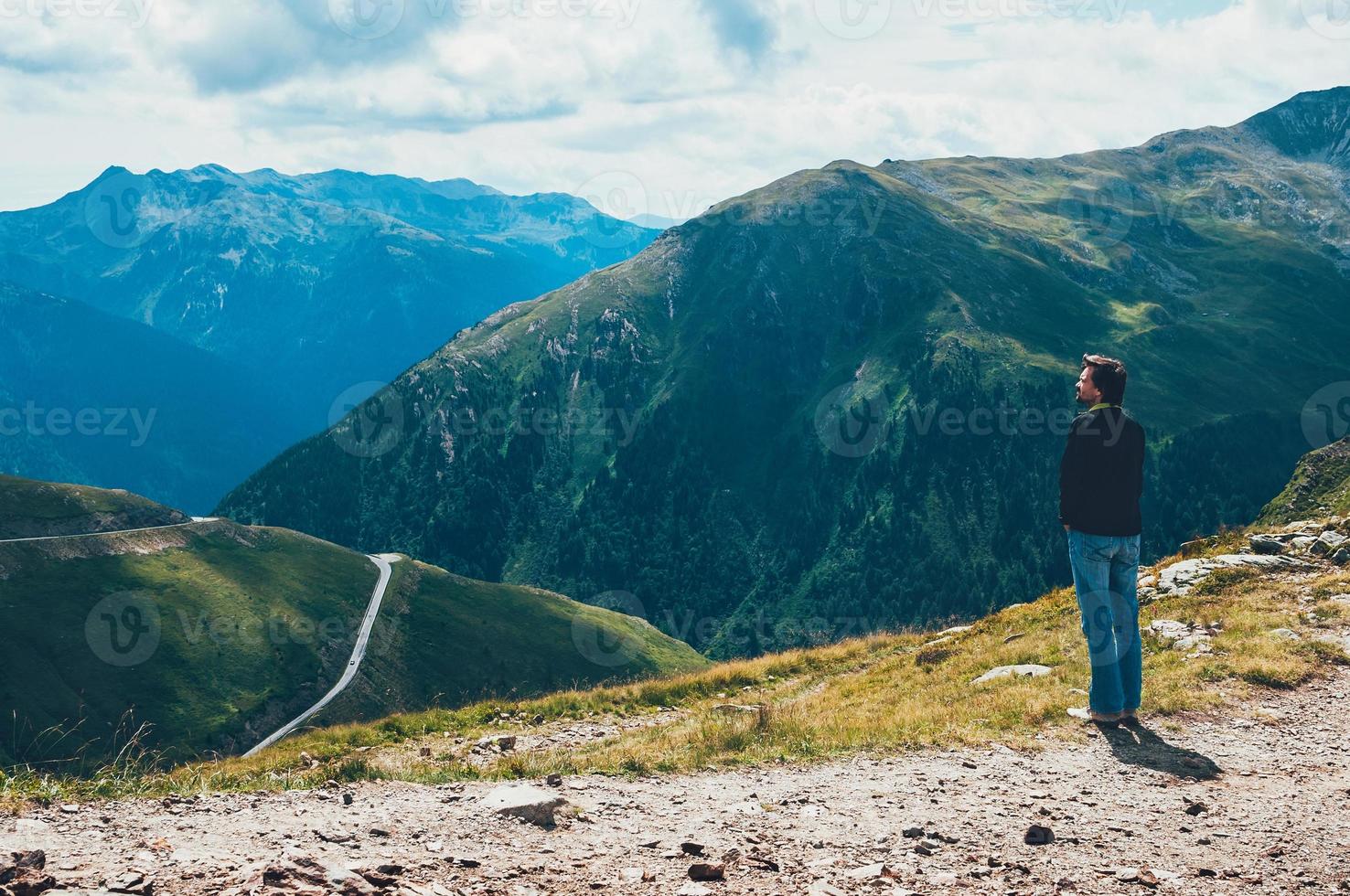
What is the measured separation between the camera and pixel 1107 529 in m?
12.6

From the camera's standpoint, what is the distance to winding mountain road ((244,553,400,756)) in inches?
4242

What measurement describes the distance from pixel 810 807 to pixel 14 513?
166 metres

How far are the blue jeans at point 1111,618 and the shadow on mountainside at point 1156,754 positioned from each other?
416mm

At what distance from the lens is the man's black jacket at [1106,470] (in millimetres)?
12484

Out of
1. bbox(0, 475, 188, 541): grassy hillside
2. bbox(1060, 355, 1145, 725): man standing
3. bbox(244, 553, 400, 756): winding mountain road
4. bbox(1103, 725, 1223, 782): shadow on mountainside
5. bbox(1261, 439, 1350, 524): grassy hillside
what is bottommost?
bbox(244, 553, 400, 756): winding mountain road

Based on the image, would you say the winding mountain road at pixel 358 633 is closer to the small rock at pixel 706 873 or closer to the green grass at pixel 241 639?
the green grass at pixel 241 639

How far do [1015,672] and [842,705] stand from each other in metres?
3.41

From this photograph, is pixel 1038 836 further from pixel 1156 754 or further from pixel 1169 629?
pixel 1169 629

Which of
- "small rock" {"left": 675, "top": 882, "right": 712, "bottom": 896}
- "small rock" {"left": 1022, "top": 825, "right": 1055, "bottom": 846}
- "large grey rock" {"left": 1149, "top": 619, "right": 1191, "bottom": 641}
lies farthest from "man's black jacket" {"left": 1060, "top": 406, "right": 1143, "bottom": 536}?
"small rock" {"left": 675, "top": 882, "right": 712, "bottom": 896}

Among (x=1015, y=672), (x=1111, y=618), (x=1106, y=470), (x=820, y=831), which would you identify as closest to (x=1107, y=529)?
(x=1106, y=470)

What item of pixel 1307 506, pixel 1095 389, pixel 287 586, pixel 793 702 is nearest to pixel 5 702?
pixel 287 586

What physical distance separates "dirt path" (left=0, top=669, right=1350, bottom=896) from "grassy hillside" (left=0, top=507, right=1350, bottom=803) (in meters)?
0.91

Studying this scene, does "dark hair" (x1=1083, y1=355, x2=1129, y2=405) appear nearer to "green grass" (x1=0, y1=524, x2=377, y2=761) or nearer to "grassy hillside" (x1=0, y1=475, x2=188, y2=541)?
"green grass" (x1=0, y1=524, x2=377, y2=761)

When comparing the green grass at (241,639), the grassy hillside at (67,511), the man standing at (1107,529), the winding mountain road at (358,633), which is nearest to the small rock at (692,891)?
the man standing at (1107,529)
